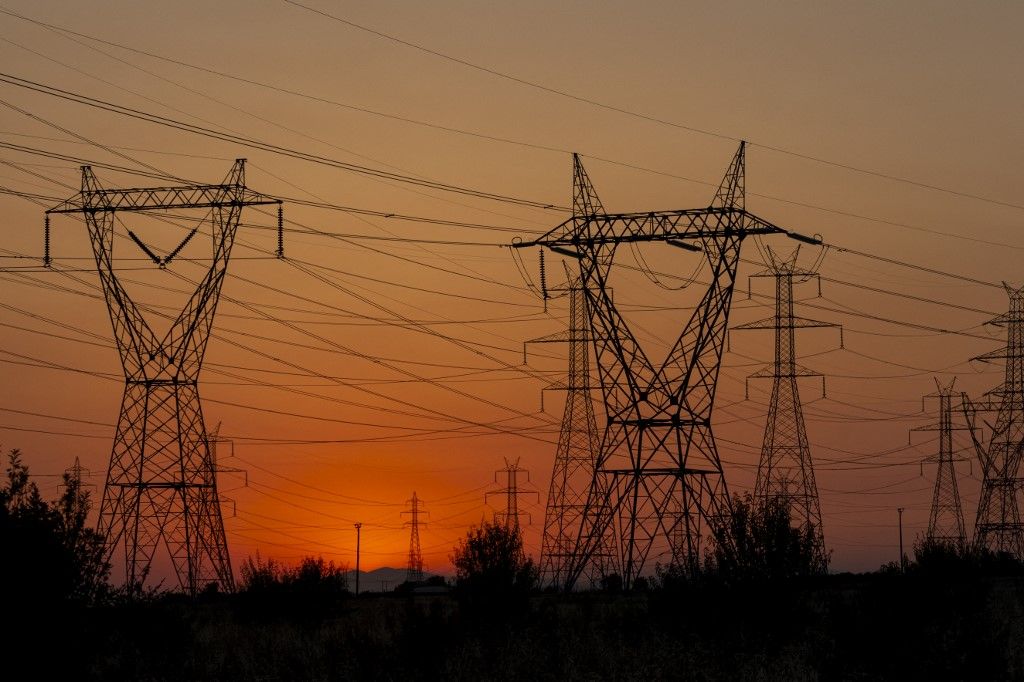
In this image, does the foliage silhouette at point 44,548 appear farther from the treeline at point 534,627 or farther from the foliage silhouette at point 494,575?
the foliage silhouette at point 494,575

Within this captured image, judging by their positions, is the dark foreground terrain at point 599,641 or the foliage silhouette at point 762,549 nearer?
the dark foreground terrain at point 599,641

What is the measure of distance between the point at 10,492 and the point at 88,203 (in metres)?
37.4

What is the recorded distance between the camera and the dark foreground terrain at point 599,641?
36938mm

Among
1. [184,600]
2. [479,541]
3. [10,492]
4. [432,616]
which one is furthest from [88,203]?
[10,492]

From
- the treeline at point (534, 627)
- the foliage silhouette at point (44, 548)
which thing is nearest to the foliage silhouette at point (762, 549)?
the treeline at point (534, 627)

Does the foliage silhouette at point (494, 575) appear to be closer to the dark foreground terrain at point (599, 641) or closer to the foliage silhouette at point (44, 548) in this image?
the dark foreground terrain at point (599, 641)

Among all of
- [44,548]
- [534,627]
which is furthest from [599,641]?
[44,548]

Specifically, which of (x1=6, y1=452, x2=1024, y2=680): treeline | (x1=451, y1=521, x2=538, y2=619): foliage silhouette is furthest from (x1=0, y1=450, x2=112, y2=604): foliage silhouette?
(x1=451, y1=521, x2=538, y2=619): foliage silhouette

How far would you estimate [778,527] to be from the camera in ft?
157

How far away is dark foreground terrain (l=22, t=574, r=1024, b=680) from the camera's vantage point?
121ft

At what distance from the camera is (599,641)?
142ft

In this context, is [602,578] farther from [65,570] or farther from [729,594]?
[65,570]

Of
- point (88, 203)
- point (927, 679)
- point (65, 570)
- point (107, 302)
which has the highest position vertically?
point (88, 203)

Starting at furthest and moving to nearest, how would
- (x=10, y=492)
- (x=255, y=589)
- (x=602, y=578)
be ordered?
(x=602, y=578), (x=255, y=589), (x=10, y=492)
